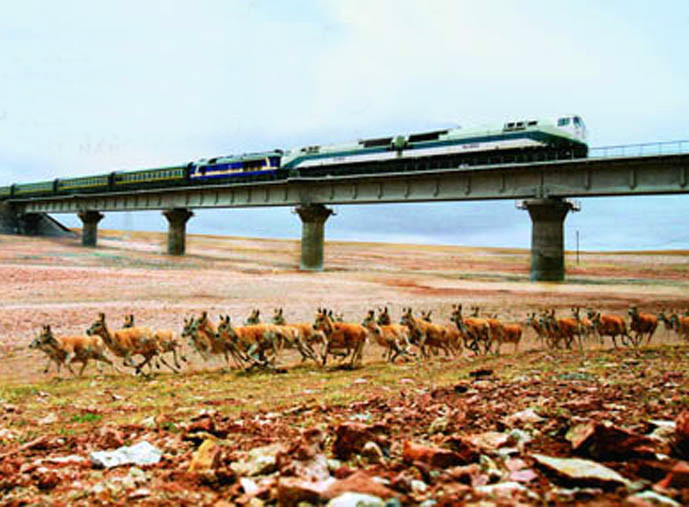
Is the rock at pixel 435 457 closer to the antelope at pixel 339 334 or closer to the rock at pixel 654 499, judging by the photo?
the rock at pixel 654 499

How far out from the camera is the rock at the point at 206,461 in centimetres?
407

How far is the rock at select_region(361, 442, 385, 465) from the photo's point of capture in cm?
404

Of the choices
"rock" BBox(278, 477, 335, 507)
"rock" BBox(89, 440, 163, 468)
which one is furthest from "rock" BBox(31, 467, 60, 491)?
"rock" BBox(278, 477, 335, 507)

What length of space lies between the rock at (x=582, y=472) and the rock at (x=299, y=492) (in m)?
1.46

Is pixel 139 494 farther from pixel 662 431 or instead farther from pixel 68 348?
pixel 68 348

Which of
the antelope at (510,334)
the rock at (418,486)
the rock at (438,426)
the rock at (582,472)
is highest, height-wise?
the rock at (582,472)

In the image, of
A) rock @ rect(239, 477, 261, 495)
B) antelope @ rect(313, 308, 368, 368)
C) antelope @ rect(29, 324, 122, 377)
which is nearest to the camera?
rock @ rect(239, 477, 261, 495)

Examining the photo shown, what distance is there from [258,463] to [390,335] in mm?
8655

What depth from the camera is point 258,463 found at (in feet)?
13.2

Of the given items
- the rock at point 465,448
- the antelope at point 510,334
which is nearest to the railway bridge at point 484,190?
the antelope at point 510,334

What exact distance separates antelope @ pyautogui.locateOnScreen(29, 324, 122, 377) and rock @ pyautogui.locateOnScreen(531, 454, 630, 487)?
1020 centimetres

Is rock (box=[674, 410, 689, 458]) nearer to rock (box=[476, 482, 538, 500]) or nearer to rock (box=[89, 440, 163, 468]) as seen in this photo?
rock (box=[476, 482, 538, 500])

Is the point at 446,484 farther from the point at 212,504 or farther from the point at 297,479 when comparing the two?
the point at 212,504

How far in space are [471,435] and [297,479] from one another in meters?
1.95
